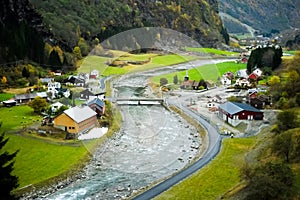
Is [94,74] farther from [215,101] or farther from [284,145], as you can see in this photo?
[284,145]

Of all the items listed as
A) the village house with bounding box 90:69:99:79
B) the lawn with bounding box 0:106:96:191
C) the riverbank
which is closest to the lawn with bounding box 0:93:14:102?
the lawn with bounding box 0:106:96:191

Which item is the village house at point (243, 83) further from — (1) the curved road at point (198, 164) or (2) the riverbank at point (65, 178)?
(2) the riverbank at point (65, 178)

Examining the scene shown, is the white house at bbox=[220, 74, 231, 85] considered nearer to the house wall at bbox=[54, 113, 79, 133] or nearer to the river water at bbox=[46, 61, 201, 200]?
the river water at bbox=[46, 61, 201, 200]

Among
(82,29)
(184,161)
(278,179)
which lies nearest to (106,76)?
(82,29)

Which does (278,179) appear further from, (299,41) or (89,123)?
(299,41)

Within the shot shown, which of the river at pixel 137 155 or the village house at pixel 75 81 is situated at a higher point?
the village house at pixel 75 81

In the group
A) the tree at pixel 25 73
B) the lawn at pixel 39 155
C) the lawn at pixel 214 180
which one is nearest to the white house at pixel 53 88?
the tree at pixel 25 73
